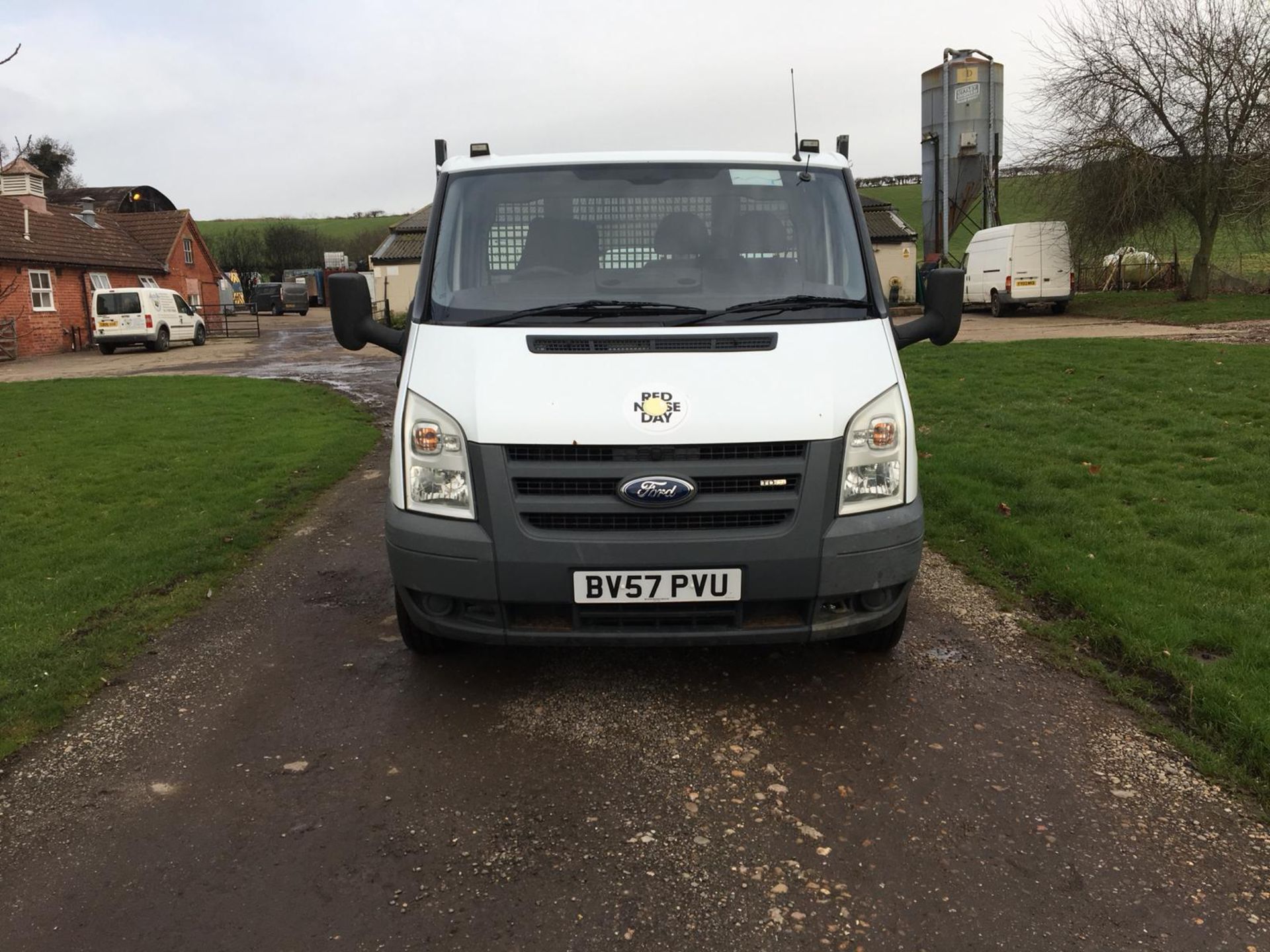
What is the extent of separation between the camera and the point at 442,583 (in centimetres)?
371

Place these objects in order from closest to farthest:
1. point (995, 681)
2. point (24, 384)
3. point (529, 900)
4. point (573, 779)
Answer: point (529, 900) < point (573, 779) < point (995, 681) < point (24, 384)

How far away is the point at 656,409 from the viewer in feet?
11.9

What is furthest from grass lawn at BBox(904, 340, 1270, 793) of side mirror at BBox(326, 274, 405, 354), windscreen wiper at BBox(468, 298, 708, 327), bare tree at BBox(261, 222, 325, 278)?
bare tree at BBox(261, 222, 325, 278)

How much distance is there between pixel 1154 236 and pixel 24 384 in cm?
2911

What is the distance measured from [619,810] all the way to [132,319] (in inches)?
1295

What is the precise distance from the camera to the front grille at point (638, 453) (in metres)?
3.59

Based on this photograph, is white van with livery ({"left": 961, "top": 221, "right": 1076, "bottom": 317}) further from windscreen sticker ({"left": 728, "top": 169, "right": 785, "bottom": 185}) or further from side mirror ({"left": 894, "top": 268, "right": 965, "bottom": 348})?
windscreen sticker ({"left": 728, "top": 169, "right": 785, "bottom": 185})

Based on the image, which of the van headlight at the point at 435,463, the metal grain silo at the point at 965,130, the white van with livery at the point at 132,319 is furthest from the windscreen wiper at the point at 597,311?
the metal grain silo at the point at 965,130

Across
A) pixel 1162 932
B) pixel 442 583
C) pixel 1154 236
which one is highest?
pixel 1154 236

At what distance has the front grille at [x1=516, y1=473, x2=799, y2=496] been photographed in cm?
360

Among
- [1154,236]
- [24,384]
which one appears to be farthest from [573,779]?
[1154,236]

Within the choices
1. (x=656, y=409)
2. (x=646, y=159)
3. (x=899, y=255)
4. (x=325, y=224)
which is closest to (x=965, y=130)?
(x=899, y=255)

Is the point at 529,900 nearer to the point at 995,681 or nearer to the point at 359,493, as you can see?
the point at 995,681

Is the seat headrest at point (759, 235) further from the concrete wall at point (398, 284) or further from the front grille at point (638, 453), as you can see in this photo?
the concrete wall at point (398, 284)
